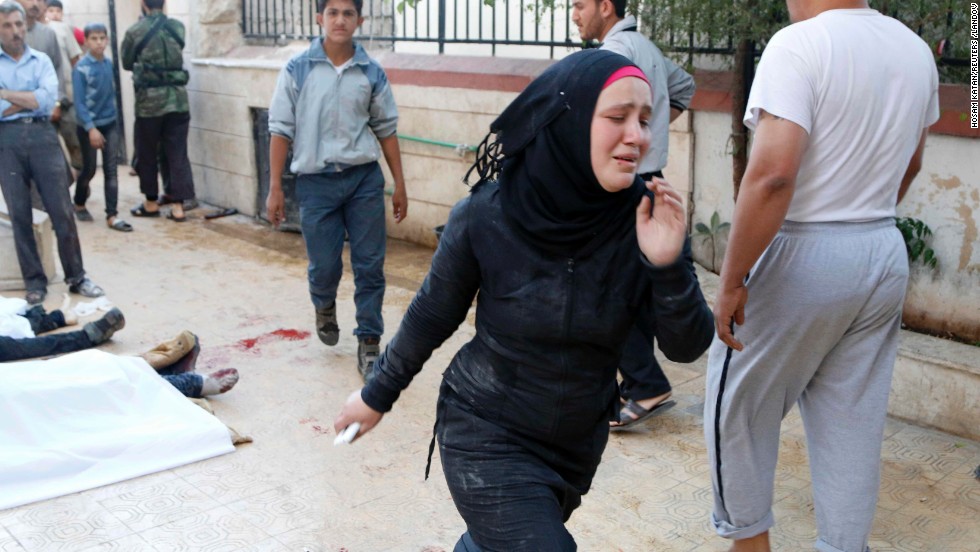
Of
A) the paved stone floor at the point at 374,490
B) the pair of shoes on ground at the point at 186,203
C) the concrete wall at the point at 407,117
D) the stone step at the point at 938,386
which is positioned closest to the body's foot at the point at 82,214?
the pair of shoes on ground at the point at 186,203

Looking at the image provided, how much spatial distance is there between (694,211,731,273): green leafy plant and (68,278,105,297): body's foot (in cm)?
402

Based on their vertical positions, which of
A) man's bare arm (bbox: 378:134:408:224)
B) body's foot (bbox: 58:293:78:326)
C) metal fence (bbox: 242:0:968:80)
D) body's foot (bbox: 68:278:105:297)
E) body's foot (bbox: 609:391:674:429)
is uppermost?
metal fence (bbox: 242:0:968:80)

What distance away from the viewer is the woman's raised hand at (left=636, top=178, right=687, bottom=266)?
7.21 ft

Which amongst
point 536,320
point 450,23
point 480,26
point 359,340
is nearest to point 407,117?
point 450,23

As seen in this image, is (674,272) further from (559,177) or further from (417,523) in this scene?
(417,523)

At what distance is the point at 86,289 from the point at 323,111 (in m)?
2.79

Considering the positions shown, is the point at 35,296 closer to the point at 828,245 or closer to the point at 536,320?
the point at 536,320

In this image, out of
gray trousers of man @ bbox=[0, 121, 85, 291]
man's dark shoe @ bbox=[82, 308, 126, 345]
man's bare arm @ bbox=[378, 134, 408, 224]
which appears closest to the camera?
man's bare arm @ bbox=[378, 134, 408, 224]

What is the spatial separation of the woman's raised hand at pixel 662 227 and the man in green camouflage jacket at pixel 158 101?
8.18 meters

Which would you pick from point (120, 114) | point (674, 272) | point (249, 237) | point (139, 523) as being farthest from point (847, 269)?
point (120, 114)

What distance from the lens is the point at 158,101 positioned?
966 centimetres

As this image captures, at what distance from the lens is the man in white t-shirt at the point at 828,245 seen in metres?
2.83

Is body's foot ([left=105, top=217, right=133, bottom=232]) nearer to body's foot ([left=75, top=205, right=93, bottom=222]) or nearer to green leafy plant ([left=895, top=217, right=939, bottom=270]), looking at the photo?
body's foot ([left=75, top=205, right=93, bottom=222])

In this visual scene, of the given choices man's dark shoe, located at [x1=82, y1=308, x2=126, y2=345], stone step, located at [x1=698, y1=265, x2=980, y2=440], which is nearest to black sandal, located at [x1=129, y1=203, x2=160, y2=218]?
man's dark shoe, located at [x1=82, y1=308, x2=126, y2=345]
